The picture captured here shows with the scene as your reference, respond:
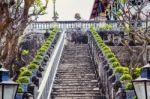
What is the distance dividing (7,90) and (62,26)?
103ft

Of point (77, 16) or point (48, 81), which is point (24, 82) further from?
point (77, 16)

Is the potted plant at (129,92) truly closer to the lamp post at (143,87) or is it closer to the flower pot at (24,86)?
the flower pot at (24,86)

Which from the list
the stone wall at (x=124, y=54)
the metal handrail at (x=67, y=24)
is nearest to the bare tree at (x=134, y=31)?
the stone wall at (x=124, y=54)

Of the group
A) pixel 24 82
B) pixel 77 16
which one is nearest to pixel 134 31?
pixel 24 82

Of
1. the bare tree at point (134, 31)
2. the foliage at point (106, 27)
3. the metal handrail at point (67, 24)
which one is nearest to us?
the bare tree at point (134, 31)

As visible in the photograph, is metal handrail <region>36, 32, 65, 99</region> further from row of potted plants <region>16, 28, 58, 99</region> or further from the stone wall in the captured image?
the stone wall

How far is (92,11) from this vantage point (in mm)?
50312

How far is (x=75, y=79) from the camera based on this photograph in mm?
20312

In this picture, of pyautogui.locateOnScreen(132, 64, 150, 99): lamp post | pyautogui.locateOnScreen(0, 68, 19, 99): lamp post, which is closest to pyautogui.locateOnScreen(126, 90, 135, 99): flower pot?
pyautogui.locateOnScreen(132, 64, 150, 99): lamp post

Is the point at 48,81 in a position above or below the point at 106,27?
below

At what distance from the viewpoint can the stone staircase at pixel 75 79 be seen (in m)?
18.1

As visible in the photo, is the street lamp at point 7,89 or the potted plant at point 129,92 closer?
the street lamp at point 7,89

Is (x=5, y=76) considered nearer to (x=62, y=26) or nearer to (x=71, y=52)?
(x=71, y=52)

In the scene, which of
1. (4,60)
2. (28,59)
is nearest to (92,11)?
(28,59)
